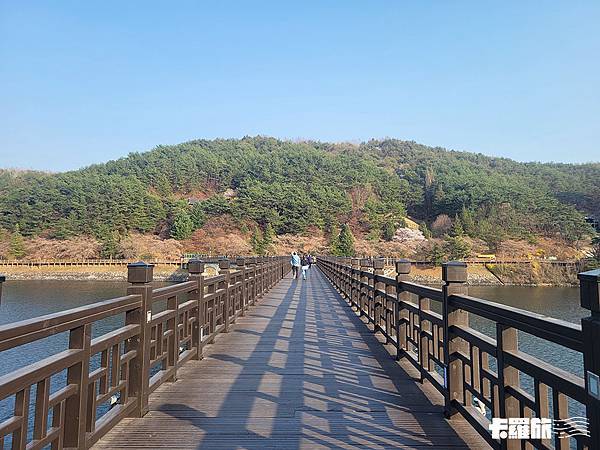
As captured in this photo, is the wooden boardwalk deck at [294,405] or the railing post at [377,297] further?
the railing post at [377,297]

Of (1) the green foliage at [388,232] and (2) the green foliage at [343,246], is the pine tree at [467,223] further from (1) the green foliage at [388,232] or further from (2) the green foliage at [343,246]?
(2) the green foliage at [343,246]

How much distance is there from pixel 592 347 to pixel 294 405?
2.31 metres

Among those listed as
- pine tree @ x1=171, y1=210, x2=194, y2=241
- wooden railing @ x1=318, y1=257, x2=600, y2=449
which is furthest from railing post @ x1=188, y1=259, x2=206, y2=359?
pine tree @ x1=171, y1=210, x2=194, y2=241

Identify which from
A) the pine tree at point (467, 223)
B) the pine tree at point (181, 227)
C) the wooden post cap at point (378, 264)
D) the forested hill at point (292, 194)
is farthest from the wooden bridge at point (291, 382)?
the pine tree at point (467, 223)

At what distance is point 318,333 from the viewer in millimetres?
6555

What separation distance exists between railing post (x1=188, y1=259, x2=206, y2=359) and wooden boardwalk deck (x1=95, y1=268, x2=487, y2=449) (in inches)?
9.2

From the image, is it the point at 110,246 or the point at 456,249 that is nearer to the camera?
the point at 456,249

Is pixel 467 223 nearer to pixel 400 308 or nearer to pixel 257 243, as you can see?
pixel 257 243

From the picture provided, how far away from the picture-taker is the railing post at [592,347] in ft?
4.66

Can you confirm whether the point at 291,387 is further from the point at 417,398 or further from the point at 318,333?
the point at 318,333

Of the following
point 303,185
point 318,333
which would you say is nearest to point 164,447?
point 318,333

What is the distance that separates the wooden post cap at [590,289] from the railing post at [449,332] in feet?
4.70

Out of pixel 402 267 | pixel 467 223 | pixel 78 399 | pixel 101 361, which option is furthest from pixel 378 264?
pixel 467 223

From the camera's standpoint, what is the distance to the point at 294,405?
128 inches
